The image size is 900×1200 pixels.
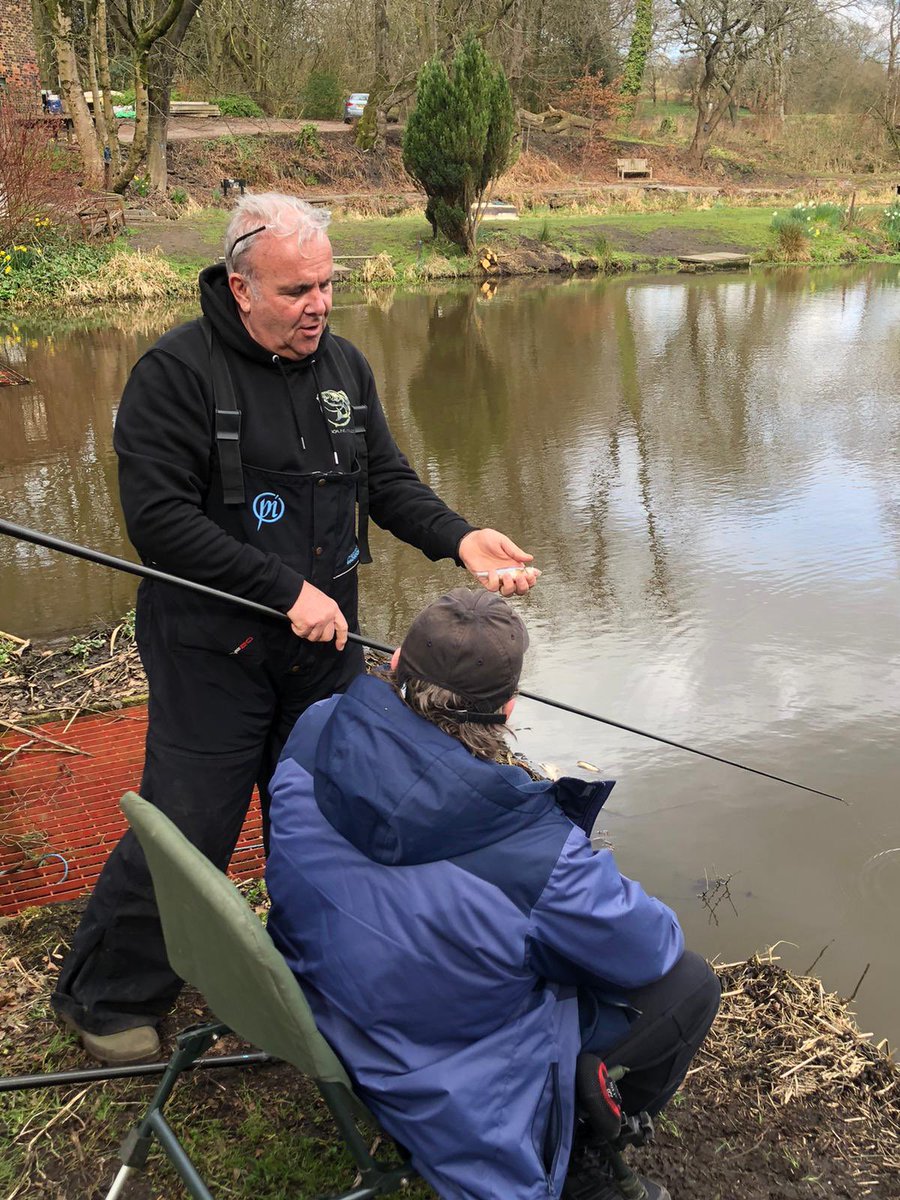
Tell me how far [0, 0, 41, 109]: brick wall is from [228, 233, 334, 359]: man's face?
22.4 metres

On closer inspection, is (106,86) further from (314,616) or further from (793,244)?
(314,616)

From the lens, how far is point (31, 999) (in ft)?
8.33

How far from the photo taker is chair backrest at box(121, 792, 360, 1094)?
146 cm

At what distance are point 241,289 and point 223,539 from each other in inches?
22.3

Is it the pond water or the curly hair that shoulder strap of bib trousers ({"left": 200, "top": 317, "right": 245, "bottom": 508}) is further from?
the pond water

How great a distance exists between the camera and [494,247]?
20.5 meters

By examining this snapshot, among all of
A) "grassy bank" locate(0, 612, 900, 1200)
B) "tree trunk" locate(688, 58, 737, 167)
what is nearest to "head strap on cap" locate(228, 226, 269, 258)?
"grassy bank" locate(0, 612, 900, 1200)

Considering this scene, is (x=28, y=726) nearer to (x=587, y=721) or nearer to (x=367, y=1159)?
(x=587, y=721)

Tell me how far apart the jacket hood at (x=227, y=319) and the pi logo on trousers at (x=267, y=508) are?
308 mm

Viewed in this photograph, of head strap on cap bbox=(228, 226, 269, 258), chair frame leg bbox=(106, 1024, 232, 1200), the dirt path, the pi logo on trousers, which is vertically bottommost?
chair frame leg bbox=(106, 1024, 232, 1200)

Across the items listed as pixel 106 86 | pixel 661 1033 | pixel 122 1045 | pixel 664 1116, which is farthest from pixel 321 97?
pixel 661 1033

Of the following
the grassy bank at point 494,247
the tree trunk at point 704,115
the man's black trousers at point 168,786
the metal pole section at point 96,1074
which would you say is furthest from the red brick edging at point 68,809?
the tree trunk at point 704,115

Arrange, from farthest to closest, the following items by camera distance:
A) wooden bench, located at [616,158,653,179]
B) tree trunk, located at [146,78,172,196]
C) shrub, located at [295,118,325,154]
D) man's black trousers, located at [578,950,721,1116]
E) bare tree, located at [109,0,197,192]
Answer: wooden bench, located at [616,158,653,179], shrub, located at [295,118,325,154], tree trunk, located at [146,78,172,196], bare tree, located at [109,0,197,192], man's black trousers, located at [578,950,721,1116]

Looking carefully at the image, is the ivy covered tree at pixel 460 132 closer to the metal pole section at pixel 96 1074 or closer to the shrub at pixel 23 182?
the shrub at pixel 23 182
